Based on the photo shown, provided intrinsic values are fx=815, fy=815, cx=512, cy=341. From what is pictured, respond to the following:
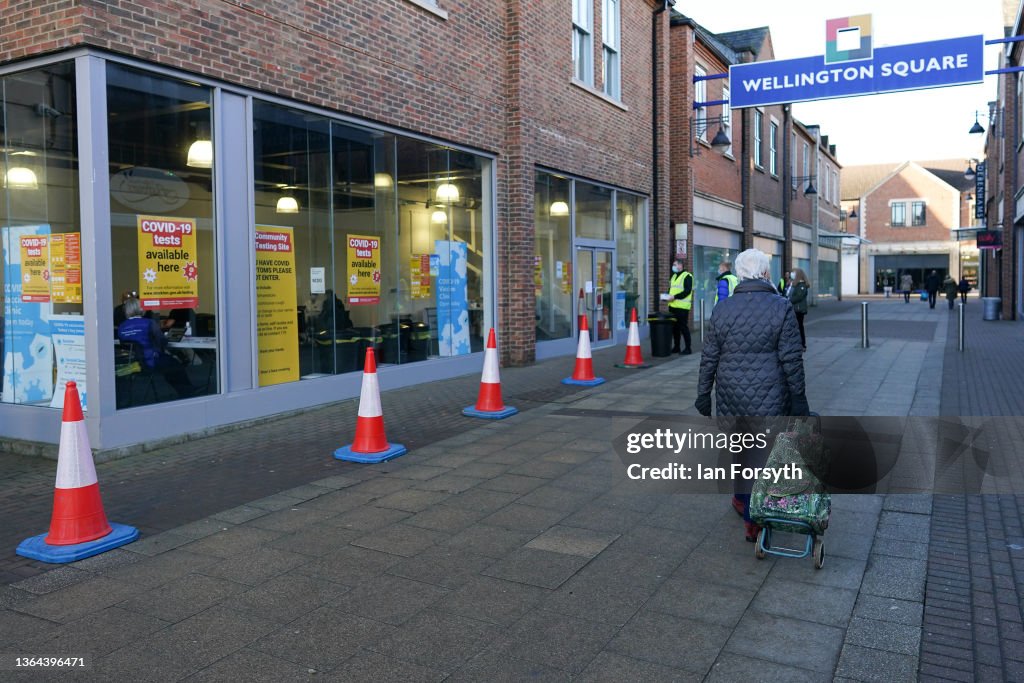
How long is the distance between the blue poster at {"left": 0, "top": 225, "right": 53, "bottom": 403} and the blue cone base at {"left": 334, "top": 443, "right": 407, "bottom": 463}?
2.87 metres

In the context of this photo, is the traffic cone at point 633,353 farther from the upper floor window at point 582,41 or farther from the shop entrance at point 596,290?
the upper floor window at point 582,41

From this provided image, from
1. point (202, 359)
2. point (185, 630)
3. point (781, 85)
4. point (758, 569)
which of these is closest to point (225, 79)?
point (202, 359)

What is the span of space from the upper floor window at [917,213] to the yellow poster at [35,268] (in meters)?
68.2

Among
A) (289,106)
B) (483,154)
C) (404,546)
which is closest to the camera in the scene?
(404,546)

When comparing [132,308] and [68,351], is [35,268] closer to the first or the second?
[68,351]

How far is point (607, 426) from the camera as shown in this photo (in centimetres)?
833

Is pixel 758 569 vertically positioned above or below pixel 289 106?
below

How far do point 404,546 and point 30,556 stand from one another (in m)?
2.12

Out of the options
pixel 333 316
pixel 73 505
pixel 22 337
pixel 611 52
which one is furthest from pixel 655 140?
pixel 73 505

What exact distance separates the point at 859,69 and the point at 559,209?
606 centimetres

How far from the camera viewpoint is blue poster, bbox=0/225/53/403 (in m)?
7.56

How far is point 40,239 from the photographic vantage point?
752 centimetres

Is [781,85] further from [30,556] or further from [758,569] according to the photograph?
[30,556]

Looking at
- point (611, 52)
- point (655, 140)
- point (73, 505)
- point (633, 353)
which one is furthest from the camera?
point (655, 140)
